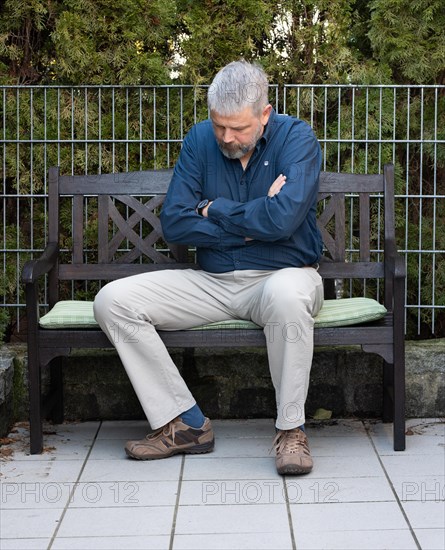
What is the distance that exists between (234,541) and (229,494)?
0.48 metres

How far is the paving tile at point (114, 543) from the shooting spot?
3217 millimetres

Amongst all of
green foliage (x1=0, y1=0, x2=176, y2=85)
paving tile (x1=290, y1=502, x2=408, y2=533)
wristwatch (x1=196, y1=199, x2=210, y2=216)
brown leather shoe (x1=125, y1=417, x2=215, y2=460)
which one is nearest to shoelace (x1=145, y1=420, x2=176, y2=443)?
brown leather shoe (x1=125, y1=417, x2=215, y2=460)

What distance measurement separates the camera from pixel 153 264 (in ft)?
15.6

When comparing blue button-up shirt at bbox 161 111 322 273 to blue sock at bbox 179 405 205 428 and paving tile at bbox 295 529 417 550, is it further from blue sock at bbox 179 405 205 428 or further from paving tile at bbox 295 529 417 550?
paving tile at bbox 295 529 417 550

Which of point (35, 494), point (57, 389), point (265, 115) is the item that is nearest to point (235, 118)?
point (265, 115)

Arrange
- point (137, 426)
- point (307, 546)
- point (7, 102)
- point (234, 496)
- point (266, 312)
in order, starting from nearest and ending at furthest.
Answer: point (307, 546)
point (234, 496)
point (266, 312)
point (137, 426)
point (7, 102)

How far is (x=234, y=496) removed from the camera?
3.72 meters

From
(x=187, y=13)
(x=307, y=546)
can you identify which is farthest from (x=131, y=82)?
(x=307, y=546)

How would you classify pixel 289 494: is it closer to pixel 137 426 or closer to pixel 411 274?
pixel 137 426

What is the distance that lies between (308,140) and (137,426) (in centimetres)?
157

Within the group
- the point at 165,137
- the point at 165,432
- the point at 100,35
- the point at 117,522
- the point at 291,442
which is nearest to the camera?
the point at 117,522

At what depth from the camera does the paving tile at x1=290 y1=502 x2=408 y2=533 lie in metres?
3.37

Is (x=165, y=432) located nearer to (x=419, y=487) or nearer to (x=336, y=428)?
(x=336, y=428)

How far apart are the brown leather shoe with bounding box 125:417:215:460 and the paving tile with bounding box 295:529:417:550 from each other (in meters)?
1.00
